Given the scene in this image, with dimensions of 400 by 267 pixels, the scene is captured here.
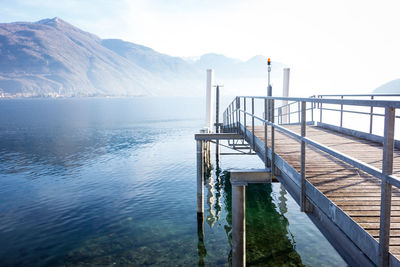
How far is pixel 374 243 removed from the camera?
2807mm

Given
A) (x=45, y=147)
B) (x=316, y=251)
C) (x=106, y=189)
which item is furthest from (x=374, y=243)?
(x=45, y=147)

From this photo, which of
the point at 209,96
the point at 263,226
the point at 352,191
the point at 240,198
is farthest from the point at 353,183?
the point at 209,96

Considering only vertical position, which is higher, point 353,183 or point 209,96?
point 209,96

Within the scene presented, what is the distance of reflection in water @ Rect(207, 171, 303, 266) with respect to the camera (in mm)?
11102

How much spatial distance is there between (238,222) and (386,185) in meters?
4.97

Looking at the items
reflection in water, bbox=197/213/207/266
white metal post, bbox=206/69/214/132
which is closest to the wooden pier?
reflection in water, bbox=197/213/207/266

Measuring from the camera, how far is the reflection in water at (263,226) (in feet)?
36.4

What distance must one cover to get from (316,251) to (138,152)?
24717 millimetres

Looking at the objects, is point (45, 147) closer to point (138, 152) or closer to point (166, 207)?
point (138, 152)

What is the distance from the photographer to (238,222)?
A: 7.15 m

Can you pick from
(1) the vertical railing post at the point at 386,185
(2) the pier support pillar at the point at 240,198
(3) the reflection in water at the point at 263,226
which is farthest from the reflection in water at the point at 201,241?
(1) the vertical railing post at the point at 386,185

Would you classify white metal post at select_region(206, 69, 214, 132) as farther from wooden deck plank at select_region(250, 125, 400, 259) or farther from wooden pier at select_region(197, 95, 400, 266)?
wooden pier at select_region(197, 95, 400, 266)

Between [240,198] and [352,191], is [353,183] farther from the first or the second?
[240,198]

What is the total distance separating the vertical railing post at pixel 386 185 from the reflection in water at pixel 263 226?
871 cm
